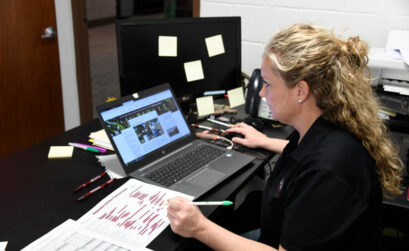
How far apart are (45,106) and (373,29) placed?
222 cm

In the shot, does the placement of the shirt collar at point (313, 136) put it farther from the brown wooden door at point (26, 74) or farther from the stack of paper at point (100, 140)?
the brown wooden door at point (26, 74)

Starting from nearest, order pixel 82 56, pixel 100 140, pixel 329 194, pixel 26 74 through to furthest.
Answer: pixel 329 194 < pixel 100 140 < pixel 26 74 < pixel 82 56

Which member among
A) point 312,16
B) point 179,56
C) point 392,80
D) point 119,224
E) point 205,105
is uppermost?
point 312,16

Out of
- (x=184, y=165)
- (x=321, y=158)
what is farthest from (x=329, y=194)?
(x=184, y=165)

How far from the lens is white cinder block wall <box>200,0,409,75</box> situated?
202 cm

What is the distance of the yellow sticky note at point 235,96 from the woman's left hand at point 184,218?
0.95 metres

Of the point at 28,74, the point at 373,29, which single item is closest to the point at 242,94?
the point at 373,29

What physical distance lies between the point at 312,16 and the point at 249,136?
103 centimetres

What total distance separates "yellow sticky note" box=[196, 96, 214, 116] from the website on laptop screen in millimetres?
298

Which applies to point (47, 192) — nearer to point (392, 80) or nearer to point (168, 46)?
point (168, 46)

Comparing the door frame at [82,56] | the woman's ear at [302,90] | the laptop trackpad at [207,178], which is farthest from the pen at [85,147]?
the door frame at [82,56]

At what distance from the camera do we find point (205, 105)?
179 centimetres

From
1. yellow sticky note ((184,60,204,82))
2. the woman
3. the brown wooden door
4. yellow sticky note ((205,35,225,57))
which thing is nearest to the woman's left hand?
the woman

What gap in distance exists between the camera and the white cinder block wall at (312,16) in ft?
6.63
